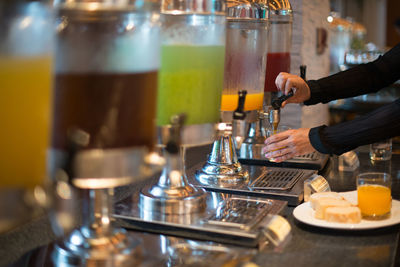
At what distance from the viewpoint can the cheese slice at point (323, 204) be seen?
5.18ft

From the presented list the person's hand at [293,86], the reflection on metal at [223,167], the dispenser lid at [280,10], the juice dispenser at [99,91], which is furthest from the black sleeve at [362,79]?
the juice dispenser at [99,91]

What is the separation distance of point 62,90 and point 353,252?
83 centimetres

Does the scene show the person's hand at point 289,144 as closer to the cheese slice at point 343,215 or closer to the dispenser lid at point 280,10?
the cheese slice at point 343,215

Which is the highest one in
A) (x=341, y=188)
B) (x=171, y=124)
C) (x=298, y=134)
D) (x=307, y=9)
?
(x=307, y=9)

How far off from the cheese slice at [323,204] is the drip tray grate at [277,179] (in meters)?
0.23

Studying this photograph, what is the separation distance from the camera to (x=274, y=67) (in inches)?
88.6

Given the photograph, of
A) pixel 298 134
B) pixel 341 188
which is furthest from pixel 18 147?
pixel 341 188

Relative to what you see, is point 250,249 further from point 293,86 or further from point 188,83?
point 293,86

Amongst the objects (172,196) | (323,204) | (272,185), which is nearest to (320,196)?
(323,204)

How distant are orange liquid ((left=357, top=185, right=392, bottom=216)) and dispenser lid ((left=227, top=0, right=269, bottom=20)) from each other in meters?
0.63

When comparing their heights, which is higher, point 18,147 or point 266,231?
point 18,147

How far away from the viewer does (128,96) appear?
0.99 m

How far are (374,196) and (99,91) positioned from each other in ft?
3.21

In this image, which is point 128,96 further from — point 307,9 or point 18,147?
point 307,9
